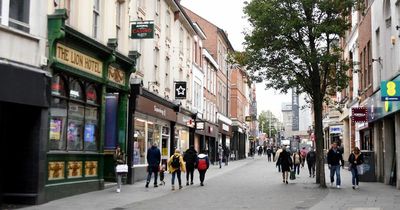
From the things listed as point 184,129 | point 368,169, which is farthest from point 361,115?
point 184,129

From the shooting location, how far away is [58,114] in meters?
16.3

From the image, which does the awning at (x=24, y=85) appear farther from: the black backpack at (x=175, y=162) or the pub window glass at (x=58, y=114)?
the black backpack at (x=175, y=162)

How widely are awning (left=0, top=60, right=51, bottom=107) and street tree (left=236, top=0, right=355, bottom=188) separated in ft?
30.6

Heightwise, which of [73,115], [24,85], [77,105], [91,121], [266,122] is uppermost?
[266,122]

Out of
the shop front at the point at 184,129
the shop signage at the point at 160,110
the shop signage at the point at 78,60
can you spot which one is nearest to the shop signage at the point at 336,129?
the shop front at the point at 184,129

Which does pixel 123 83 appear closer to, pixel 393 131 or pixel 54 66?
pixel 54 66

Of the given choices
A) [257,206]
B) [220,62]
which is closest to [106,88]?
[257,206]

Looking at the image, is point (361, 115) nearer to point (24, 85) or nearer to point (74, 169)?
point (74, 169)

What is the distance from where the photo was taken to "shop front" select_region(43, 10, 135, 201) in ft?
51.3

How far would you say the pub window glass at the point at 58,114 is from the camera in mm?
15891

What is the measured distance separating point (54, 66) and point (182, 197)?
5.75 meters

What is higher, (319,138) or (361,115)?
(361,115)

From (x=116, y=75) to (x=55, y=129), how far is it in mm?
5341

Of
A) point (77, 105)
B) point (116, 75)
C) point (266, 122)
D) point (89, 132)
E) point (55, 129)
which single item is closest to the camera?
point (55, 129)
